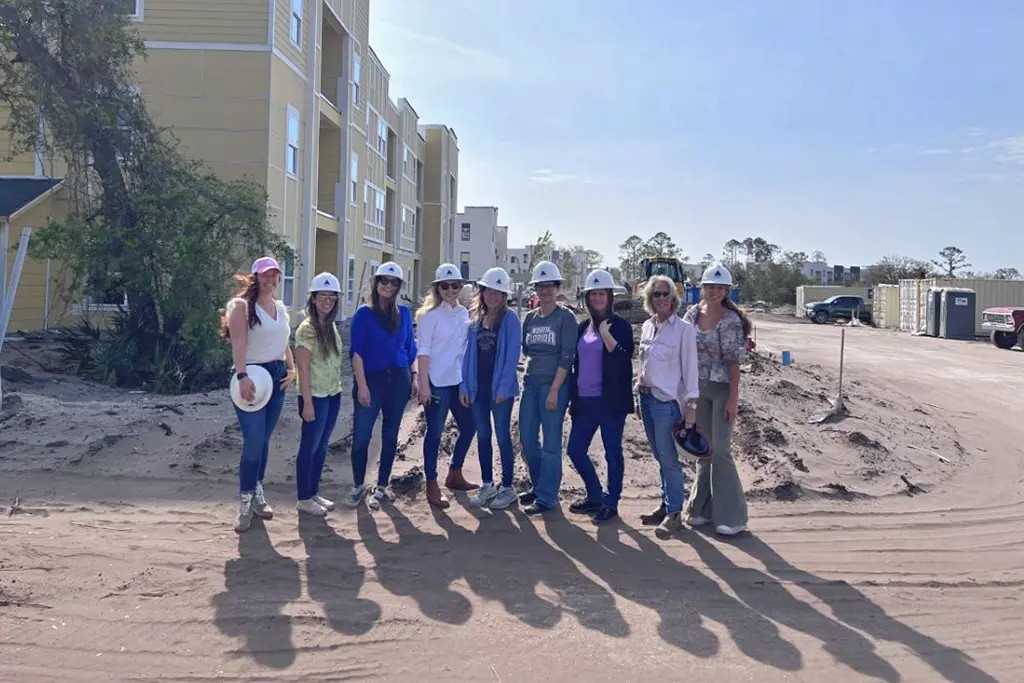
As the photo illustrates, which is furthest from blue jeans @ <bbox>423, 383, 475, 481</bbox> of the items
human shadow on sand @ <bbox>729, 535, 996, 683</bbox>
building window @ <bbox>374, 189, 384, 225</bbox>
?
building window @ <bbox>374, 189, 384, 225</bbox>

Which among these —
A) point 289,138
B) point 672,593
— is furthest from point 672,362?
point 289,138

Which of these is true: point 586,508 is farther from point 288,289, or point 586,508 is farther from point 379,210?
point 379,210

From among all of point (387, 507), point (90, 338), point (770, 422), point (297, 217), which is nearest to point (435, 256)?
point (297, 217)

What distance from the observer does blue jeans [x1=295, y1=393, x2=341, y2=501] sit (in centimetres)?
590

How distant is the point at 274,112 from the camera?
61.1 ft

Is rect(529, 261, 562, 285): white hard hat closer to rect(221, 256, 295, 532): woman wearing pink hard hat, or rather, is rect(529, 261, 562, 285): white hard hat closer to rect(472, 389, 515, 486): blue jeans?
A: rect(472, 389, 515, 486): blue jeans

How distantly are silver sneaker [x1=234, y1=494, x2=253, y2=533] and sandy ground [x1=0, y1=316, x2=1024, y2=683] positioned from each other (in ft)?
0.42

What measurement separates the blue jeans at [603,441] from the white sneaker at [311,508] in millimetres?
1949

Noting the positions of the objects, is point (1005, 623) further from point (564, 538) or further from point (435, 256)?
point (435, 256)

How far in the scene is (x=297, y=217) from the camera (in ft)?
68.7

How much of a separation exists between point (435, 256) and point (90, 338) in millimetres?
33571

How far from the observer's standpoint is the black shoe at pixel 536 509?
6.24 meters

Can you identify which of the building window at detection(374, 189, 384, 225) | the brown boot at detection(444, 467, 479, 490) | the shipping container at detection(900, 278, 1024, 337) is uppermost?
the building window at detection(374, 189, 384, 225)

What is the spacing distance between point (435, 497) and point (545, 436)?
1020 millimetres
